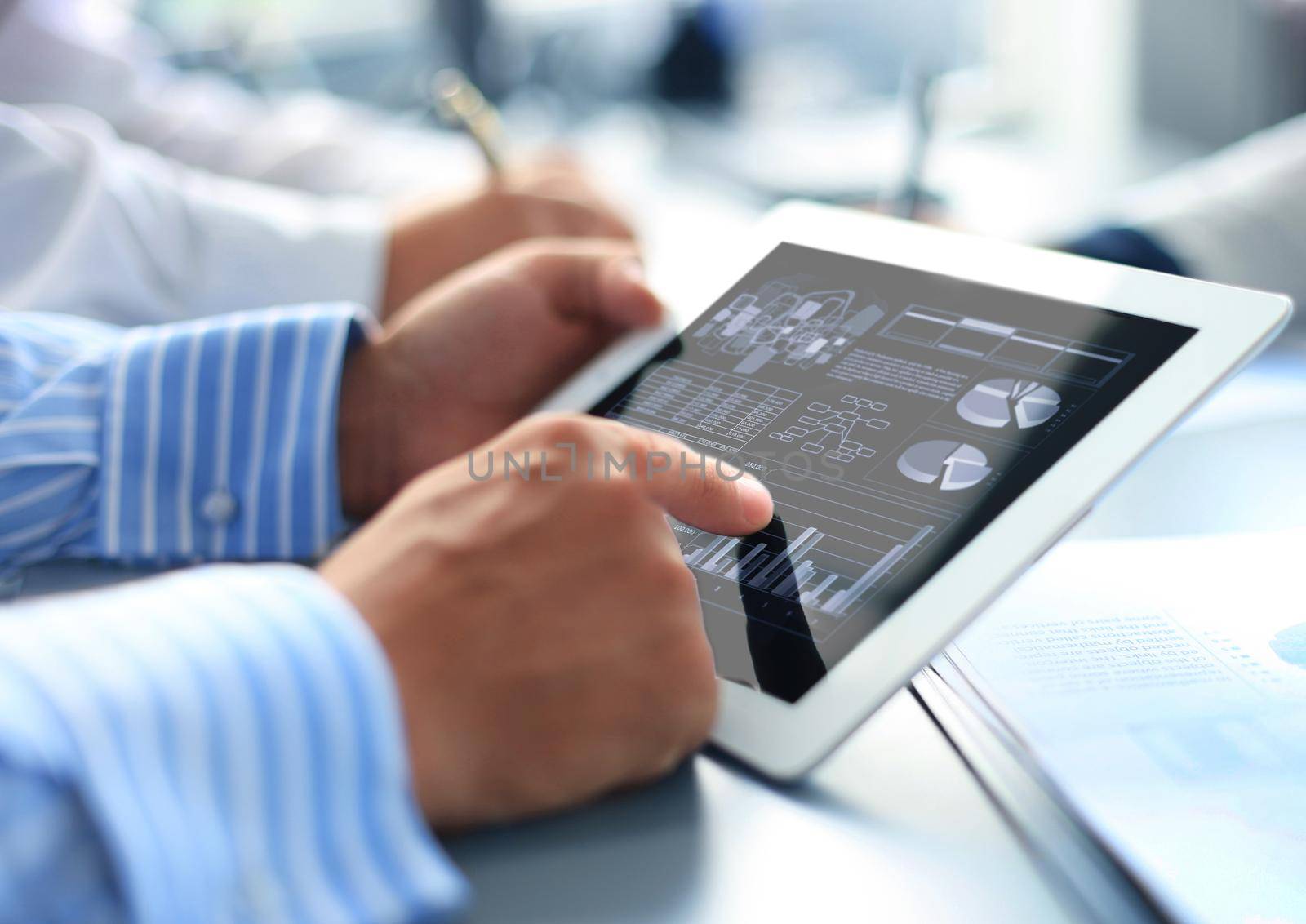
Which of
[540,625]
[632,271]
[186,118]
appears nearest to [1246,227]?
[632,271]

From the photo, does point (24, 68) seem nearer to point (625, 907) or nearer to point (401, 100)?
point (625, 907)

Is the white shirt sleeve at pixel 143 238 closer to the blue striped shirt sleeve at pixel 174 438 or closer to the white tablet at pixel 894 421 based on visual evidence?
the blue striped shirt sleeve at pixel 174 438

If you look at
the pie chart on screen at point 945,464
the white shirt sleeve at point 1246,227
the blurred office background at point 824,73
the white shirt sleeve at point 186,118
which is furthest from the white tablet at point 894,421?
the blurred office background at point 824,73

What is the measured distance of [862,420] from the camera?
36 centimetres

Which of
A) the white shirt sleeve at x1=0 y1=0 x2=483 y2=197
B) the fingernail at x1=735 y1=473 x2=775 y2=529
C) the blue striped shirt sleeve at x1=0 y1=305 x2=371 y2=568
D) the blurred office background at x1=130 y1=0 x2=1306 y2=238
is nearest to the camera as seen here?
the fingernail at x1=735 y1=473 x2=775 y2=529

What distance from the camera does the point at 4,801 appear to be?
0.73ft

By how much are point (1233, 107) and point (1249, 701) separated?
1588 millimetres

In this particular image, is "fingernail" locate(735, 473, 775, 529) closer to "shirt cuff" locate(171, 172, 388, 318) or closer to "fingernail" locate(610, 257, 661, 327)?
"fingernail" locate(610, 257, 661, 327)

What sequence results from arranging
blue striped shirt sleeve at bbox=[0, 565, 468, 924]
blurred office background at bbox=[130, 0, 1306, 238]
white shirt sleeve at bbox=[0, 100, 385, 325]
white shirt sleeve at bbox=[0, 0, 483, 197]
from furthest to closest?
blurred office background at bbox=[130, 0, 1306, 238]
white shirt sleeve at bbox=[0, 0, 483, 197]
white shirt sleeve at bbox=[0, 100, 385, 325]
blue striped shirt sleeve at bbox=[0, 565, 468, 924]

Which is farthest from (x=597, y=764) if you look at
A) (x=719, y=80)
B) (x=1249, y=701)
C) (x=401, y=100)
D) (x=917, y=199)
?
(x=401, y=100)

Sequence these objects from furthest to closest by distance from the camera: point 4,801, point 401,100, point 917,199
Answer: point 401,100 < point 917,199 < point 4,801

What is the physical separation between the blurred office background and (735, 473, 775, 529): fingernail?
0.82m

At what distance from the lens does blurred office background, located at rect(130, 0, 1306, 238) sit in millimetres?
1492

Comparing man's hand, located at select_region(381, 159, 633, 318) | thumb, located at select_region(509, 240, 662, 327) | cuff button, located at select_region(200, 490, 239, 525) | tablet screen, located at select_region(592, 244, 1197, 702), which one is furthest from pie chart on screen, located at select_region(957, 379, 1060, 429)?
man's hand, located at select_region(381, 159, 633, 318)
